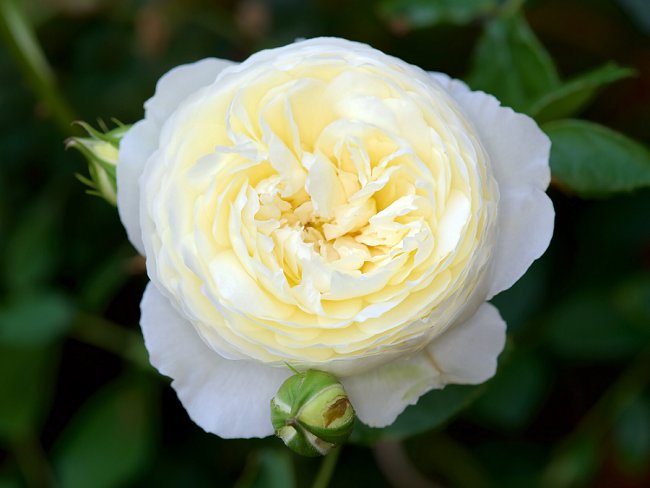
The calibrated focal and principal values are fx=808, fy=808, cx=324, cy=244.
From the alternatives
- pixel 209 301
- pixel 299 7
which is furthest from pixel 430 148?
pixel 299 7

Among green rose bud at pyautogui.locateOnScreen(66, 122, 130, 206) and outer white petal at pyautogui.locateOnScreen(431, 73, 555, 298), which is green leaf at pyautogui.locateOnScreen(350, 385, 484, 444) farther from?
green rose bud at pyautogui.locateOnScreen(66, 122, 130, 206)

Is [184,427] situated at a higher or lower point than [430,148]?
lower

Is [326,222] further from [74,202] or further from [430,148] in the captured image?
[74,202]

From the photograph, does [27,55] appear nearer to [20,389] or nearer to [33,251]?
[33,251]

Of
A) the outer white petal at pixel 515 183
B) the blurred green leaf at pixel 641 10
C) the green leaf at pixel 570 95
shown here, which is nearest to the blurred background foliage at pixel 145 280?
the blurred green leaf at pixel 641 10

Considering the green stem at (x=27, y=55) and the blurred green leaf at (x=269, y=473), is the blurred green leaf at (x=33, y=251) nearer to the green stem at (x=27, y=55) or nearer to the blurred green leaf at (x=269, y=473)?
the green stem at (x=27, y=55)

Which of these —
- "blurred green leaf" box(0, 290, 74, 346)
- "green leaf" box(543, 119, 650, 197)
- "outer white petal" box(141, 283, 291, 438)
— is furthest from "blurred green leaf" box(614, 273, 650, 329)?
"blurred green leaf" box(0, 290, 74, 346)
